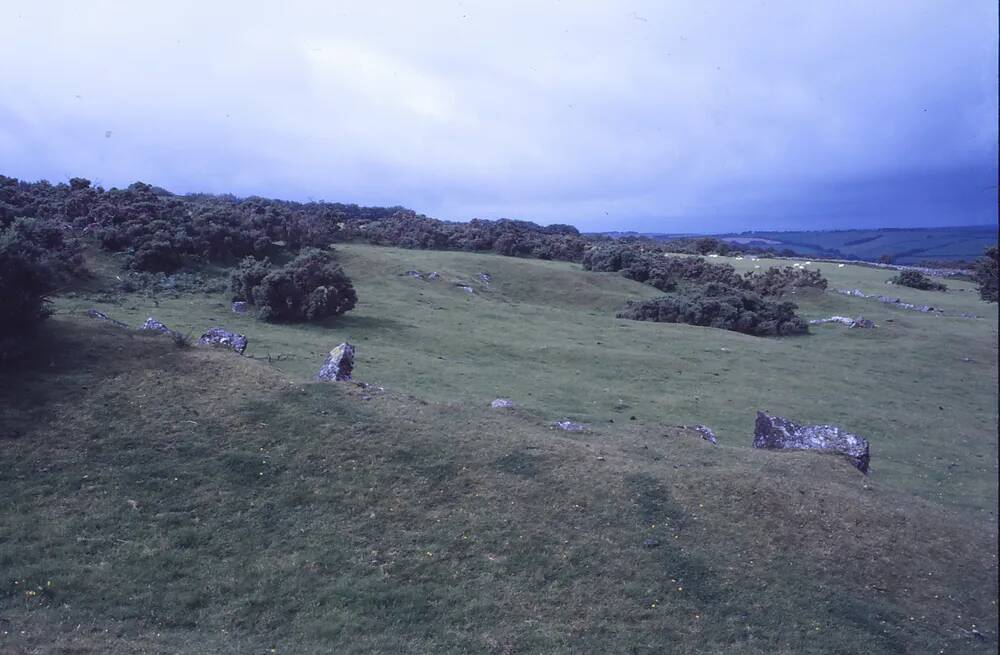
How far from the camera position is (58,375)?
51.7 feet

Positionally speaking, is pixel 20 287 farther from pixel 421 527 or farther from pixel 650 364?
pixel 650 364

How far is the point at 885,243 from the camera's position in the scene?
12081 centimetres

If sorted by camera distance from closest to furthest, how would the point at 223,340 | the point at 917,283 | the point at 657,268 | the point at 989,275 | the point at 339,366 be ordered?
the point at 339,366 < the point at 223,340 < the point at 989,275 < the point at 657,268 < the point at 917,283

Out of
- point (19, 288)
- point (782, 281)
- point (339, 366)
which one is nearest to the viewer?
point (19, 288)

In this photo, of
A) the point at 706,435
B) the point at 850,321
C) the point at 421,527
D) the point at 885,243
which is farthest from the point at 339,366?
the point at 885,243

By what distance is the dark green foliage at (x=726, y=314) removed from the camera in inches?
1859

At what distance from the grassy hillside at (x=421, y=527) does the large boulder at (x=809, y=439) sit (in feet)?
3.83

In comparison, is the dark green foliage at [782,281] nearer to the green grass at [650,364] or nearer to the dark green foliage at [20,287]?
the green grass at [650,364]

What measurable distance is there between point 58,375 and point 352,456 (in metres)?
7.14

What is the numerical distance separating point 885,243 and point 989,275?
78.7m

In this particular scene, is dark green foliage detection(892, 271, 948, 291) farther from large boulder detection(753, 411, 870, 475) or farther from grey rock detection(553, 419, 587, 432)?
grey rock detection(553, 419, 587, 432)

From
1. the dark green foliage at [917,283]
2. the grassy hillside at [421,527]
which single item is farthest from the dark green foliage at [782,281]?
the grassy hillside at [421,527]

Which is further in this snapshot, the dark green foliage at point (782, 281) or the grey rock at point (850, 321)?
the dark green foliage at point (782, 281)

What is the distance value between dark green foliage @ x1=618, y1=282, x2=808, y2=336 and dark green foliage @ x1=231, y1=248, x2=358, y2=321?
Result: 67.6 feet
